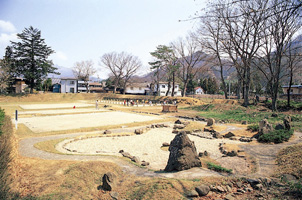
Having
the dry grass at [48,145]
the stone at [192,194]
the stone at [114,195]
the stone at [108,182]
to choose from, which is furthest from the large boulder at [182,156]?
the dry grass at [48,145]

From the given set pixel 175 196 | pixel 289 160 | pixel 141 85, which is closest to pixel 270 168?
pixel 289 160

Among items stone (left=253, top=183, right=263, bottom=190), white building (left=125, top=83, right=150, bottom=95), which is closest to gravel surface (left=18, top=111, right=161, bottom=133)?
stone (left=253, top=183, right=263, bottom=190)

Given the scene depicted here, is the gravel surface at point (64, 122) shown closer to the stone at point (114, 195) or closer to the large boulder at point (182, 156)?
the large boulder at point (182, 156)

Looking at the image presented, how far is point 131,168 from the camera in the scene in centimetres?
818

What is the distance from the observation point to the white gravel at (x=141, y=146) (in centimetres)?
1044

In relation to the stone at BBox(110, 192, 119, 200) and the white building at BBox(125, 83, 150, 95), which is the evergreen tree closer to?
the white building at BBox(125, 83, 150, 95)

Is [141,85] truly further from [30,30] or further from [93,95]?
[30,30]

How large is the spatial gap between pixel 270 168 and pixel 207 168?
255 cm

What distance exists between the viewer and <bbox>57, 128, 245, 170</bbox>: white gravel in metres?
10.4

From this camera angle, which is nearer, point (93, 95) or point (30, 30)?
point (30, 30)

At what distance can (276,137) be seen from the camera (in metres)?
12.8

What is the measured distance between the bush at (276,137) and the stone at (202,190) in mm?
9241

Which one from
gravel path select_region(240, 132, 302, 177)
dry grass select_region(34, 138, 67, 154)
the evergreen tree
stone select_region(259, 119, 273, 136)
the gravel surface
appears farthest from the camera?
the evergreen tree

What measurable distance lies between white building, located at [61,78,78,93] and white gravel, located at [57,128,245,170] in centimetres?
6361
